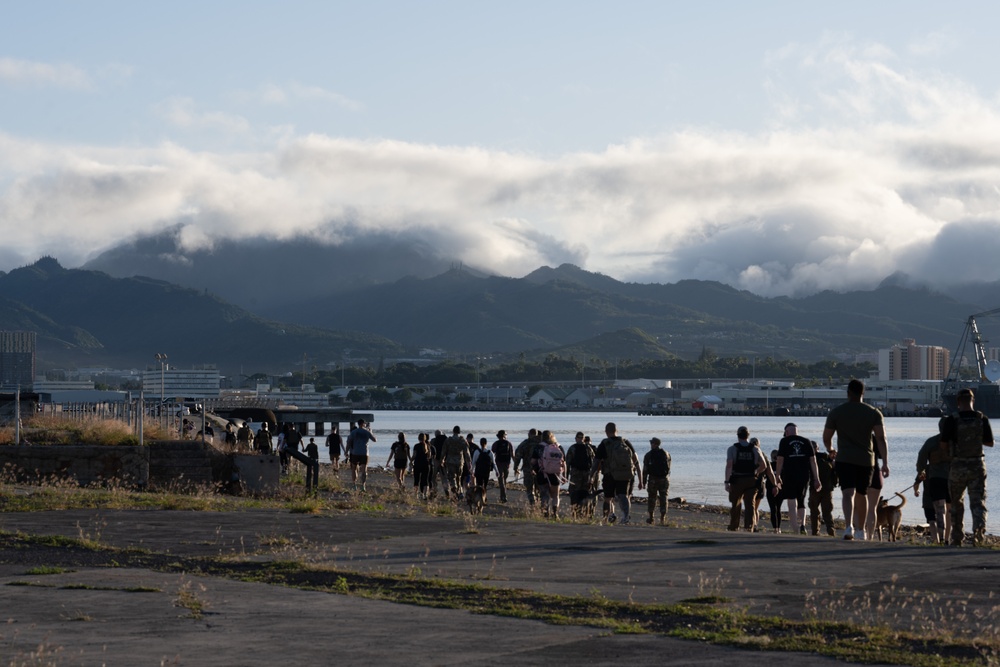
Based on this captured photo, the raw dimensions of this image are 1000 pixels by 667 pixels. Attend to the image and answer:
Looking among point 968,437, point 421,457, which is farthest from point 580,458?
point 968,437

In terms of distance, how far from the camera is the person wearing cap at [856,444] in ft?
50.4

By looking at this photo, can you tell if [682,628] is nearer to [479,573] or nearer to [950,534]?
[479,573]

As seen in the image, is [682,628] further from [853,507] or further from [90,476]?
[90,476]

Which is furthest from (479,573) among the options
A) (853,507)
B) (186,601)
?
(853,507)

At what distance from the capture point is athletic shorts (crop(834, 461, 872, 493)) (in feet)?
51.3

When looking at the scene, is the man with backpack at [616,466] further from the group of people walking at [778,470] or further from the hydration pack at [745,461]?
the hydration pack at [745,461]

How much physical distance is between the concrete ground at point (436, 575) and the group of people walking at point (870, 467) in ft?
3.82

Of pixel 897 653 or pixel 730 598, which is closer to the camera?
pixel 897 653

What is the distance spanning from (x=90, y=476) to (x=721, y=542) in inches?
577

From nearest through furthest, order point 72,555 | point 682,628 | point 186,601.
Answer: point 682,628
point 186,601
point 72,555

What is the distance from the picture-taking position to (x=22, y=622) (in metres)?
9.06

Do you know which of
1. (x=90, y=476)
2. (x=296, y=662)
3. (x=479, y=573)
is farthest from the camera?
(x=90, y=476)

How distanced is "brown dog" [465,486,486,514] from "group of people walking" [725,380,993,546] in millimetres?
5099

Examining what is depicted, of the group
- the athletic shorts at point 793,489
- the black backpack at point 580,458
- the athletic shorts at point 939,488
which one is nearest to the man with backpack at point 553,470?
the black backpack at point 580,458
